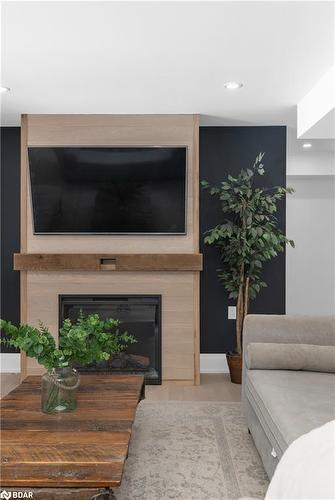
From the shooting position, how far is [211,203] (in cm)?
458

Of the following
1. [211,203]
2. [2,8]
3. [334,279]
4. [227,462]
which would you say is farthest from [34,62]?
[334,279]

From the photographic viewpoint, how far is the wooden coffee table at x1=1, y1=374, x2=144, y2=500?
67.3 inches

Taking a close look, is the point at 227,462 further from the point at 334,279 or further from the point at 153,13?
the point at 334,279

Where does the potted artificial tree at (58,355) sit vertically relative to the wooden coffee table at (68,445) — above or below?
above

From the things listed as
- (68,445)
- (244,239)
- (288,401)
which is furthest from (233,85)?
(68,445)

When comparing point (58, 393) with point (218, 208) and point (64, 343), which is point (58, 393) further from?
point (218, 208)

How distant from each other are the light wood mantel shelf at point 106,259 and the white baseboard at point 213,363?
3.30 feet

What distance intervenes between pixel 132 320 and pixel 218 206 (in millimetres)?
1411

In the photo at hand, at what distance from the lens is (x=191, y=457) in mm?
2717

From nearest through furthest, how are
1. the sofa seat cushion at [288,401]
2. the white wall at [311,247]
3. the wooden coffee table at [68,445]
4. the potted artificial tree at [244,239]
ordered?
1. the wooden coffee table at [68,445]
2. the sofa seat cushion at [288,401]
3. the potted artificial tree at [244,239]
4. the white wall at [311,247]

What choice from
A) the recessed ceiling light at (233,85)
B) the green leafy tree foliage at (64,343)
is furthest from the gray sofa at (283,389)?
the recessed ceiling light at (233,85)

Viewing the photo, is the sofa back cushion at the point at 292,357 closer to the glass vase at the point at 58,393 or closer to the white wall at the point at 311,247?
the glass vase at the point at 58,393

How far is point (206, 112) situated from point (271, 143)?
2.72ft

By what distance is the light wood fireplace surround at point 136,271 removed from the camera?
427 centimetres
